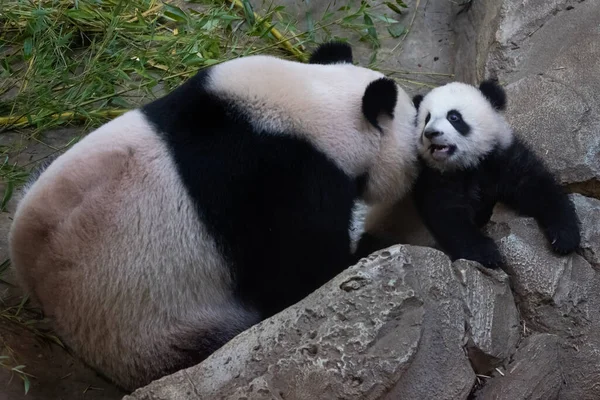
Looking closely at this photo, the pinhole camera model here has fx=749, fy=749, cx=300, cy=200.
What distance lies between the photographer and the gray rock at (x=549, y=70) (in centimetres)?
343

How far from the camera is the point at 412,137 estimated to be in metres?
3.25

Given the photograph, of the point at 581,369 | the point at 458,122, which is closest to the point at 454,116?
the point at 458,122

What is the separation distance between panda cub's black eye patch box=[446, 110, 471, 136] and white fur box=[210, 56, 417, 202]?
210 mm

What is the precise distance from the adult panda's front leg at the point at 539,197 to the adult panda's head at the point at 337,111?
437 millimetres

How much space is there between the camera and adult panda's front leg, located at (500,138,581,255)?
288 centimetres

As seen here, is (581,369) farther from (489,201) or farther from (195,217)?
(195,217)

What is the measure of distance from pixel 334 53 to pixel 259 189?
34.1 inches

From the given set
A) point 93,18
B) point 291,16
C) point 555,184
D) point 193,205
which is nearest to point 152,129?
point 193,205

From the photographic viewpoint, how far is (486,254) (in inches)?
111

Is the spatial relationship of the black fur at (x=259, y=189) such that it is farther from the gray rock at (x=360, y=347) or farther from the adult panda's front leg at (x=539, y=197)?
the adult panda's front leg at (x=539, y=197)

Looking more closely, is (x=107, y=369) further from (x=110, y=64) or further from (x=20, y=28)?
(x=20, y=28)

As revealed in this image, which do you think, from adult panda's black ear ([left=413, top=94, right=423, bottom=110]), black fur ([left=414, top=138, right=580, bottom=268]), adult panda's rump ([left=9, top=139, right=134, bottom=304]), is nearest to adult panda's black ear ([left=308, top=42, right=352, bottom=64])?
adult panda's black ear ([left=413, top=94, right=423, bottom=110])

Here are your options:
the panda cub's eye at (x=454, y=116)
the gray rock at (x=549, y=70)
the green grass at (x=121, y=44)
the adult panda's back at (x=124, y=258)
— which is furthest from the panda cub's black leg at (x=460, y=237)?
the green grass at (x=121, y=44)

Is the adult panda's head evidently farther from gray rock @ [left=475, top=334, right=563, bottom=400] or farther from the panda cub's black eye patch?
gray rock @ [left=475, top=334, right=563, bottom=400]
